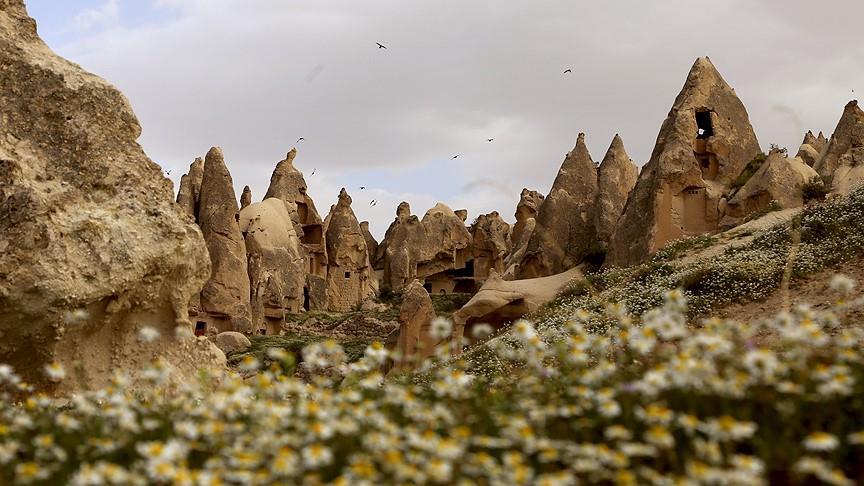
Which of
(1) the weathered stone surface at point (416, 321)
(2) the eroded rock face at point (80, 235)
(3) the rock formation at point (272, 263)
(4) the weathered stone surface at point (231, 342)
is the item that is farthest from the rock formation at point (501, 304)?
(3) the rock formation at point (272, 263)

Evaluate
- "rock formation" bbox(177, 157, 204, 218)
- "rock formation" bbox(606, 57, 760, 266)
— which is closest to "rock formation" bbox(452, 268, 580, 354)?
"rock formation" bbox(606, 57, 760, 266)

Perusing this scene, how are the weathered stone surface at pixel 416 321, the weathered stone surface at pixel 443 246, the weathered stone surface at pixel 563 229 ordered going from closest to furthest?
the weathered stone surface at pixel 416 321 < the weathered stone surface at pixel 563 229 < the weathered stone surface at pixel 443 246

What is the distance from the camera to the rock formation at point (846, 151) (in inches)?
949

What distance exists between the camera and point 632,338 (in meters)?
4.73

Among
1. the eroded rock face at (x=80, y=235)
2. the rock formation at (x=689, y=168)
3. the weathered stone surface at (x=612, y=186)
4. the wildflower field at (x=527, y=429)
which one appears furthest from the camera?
the weathered stone surface at (x=612, y=186)

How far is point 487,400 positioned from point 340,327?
33.7 meters

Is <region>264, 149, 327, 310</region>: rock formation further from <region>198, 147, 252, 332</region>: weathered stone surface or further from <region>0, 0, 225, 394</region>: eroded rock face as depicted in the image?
<region>0, 0, 225, 394</region>: eroded rock face

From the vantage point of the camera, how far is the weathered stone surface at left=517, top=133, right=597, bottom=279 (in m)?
28.7

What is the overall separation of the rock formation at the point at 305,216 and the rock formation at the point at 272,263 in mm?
1832

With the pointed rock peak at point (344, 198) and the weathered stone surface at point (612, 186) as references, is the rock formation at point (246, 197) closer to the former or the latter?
the pointed rock peak at point (344, 198)

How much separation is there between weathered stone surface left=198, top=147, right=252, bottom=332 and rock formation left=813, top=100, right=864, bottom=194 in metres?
20.0

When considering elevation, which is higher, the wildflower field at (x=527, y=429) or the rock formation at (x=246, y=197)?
the rock formation at (x=246, y=197)

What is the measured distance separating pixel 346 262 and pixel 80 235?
129 feet

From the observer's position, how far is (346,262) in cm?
4766
